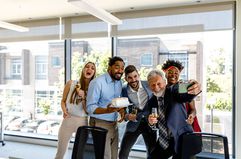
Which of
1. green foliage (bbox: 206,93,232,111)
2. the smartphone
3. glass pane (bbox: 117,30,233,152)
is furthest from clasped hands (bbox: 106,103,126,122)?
green foliage (bbox: 206,93,232,111)

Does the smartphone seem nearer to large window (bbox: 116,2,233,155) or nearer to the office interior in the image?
the office interior

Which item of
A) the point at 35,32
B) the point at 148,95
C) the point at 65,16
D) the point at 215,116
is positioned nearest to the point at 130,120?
the point at 148,95

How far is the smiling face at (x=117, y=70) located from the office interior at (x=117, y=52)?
1.12 m

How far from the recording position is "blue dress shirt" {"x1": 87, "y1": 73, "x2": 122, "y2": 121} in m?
3.03

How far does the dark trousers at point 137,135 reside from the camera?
2959 millimetres

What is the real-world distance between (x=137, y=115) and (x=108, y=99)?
0.42 metres

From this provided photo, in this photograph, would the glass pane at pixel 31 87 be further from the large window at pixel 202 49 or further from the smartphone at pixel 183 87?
the smartphone at pixel 183 87

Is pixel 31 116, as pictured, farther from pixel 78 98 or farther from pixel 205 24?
pixel 205 24

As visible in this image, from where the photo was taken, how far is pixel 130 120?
299cm

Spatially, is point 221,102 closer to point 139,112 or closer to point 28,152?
point 139,112

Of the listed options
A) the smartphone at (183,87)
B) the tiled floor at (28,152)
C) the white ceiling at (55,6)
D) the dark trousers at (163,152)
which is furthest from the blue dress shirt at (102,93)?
the tiled floor at (28,152)

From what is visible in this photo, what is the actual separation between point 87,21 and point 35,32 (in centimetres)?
122

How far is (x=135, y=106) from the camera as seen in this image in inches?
116

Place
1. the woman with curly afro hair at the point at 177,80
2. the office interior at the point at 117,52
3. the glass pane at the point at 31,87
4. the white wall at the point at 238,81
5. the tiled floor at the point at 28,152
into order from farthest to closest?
the glass pane at the point at 31,87, the tiled floor at the point at 28,152, the office interior at the point at 117,52, the white wall at the point at 238,81, the woman with curly afro hair at the point at 177,80
